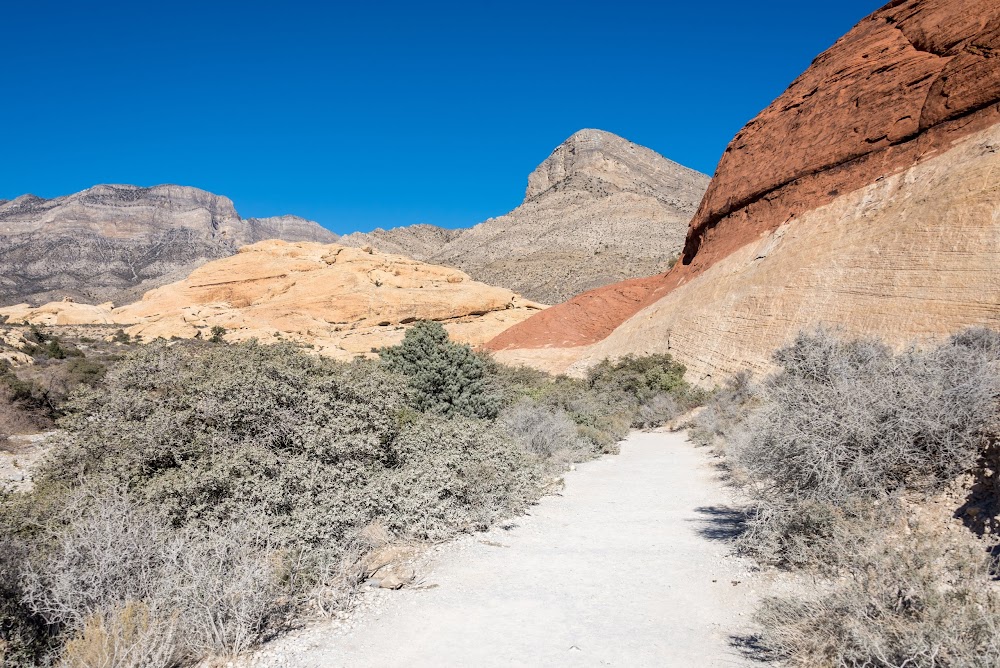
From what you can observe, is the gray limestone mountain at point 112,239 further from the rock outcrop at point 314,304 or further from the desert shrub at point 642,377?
the desert shrub at point 642,377

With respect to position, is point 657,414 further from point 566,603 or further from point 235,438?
point 235,438

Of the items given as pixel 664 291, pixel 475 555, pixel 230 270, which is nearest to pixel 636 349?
pixel 664 291

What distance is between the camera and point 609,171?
104 metres

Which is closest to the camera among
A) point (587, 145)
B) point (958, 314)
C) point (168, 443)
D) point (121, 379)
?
point (168, 443)

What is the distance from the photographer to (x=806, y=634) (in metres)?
3.39

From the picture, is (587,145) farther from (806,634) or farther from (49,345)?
(806,634)

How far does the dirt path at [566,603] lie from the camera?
377 centimetres

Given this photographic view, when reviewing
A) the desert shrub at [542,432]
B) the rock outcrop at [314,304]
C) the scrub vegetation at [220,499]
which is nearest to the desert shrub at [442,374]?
the desert shrub at [542,432]

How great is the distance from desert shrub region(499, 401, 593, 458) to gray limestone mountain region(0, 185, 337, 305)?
76354 millimetres

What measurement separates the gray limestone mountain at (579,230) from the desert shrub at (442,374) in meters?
42.3

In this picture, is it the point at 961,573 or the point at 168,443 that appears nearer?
the point at 961,573

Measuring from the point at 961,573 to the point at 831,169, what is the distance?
21.8 metres

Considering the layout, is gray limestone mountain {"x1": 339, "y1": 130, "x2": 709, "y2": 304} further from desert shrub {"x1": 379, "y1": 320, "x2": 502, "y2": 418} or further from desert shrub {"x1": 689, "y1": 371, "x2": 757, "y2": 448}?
desert shrub {"x1": 379, "y1": 320, "x2": 502, "y2": 418}

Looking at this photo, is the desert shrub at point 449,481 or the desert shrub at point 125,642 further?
the desert shrub at point 449,481
